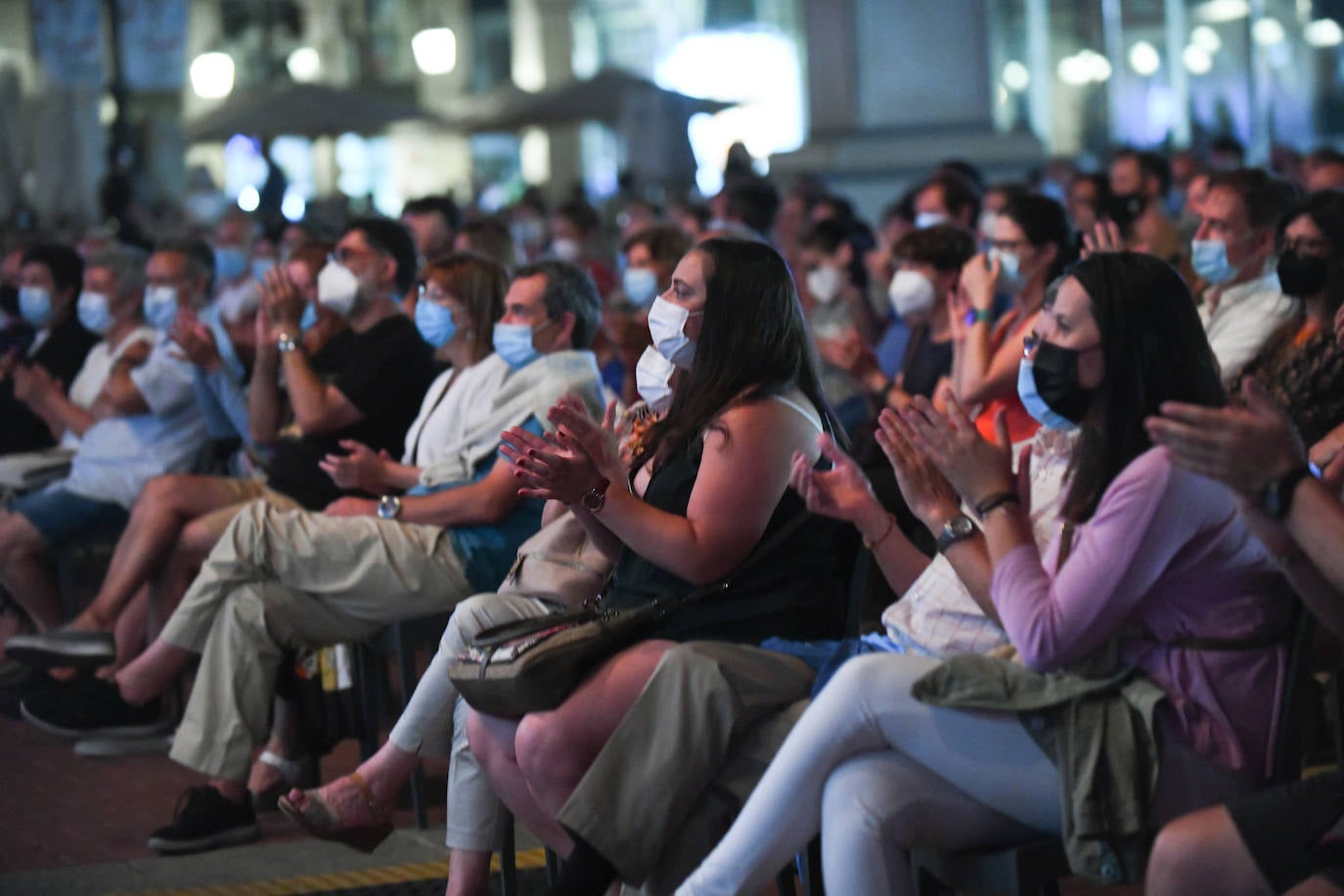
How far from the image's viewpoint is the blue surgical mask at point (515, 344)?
511 cm

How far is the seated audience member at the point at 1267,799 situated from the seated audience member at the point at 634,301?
3.66 meters

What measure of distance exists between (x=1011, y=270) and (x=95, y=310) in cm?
361

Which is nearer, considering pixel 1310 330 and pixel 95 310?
pixel 1310 330

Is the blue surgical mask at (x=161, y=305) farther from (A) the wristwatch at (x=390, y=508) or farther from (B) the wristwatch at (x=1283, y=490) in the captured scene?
(B) the wristwatch at (x=1283, y=490)

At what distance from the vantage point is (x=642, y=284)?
691cm

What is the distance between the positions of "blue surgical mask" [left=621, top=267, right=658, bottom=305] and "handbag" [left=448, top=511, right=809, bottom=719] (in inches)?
132

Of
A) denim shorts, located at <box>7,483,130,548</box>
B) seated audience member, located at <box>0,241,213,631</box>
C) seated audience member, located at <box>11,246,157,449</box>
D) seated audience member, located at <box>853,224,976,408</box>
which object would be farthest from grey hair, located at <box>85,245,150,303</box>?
seated audience member, located at <box>853,224,976,408</box>

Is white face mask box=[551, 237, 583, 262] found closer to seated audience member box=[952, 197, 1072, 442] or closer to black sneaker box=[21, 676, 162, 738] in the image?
seated audience member box=[952, 197, 1072, 442]

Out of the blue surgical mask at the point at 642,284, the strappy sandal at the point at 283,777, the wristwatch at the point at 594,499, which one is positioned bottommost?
the strappy sandal at the point at 283,777

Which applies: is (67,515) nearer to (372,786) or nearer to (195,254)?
(195,254)

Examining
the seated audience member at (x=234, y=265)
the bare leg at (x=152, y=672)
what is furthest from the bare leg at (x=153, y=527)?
the seated audience member at (x=234, y=265)

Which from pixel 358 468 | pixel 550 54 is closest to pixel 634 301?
pixel 358 468

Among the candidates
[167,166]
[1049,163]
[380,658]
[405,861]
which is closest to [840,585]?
[405,861]

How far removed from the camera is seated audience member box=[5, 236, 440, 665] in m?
5.72
